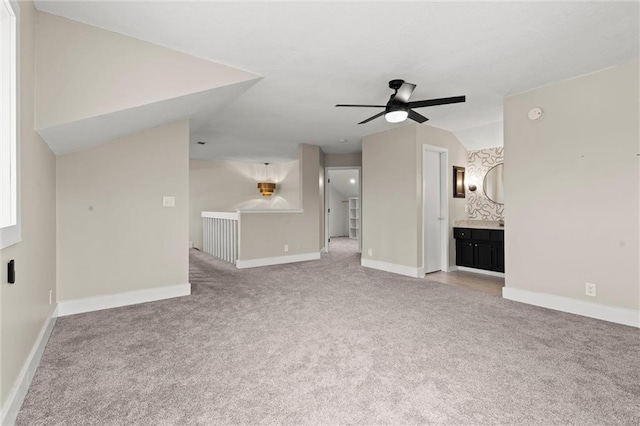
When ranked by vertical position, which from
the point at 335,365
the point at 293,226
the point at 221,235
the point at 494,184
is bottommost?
the point at 335,365

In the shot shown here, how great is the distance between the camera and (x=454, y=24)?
84.3 inches

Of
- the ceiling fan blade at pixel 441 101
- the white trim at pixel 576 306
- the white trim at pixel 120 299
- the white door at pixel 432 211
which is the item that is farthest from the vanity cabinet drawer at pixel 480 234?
the white trim at pixel 120 299

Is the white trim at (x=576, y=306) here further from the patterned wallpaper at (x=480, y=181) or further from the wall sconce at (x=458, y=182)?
the wall sconce at (x=458, y=182)

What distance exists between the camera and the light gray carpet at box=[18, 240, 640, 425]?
153 cm

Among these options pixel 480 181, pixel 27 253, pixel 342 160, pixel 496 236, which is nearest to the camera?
pixel 27 253

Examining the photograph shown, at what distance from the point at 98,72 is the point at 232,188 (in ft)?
19.4

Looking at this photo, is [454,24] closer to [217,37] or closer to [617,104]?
[217,37]

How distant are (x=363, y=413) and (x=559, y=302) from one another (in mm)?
2753

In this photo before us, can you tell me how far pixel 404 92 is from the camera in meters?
2.91

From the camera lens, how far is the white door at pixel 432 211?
489cm

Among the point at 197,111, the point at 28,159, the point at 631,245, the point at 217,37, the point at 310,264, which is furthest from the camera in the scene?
the point at 310,264

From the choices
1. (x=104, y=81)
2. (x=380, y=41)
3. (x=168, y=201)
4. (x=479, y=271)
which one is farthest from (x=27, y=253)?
(x=479, y=271)

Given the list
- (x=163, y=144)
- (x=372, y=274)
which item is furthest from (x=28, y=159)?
(x=372, y=274)

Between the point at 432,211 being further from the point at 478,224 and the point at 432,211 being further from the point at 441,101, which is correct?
the point at 441,101
